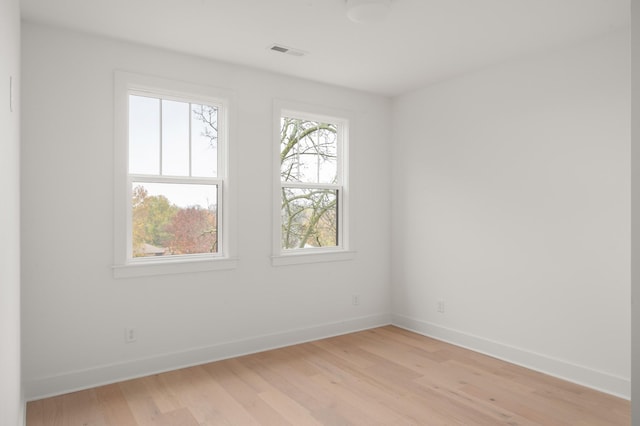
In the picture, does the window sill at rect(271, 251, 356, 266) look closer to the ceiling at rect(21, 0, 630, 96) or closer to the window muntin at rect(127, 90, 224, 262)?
the window muntin at rect(127, 90, 224, 262)

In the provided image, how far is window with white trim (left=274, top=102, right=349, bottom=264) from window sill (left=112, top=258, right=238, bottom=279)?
1.78 feet

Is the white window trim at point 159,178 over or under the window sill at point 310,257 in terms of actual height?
over

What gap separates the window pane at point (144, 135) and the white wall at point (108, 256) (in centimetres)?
20

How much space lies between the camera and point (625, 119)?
121 inches

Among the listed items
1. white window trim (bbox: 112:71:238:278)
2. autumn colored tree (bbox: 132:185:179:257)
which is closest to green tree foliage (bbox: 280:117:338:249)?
white window trim (bbox: 112:71:238:278)

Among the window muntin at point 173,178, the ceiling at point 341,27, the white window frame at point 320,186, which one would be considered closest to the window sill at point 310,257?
the white window frame at point 320,186

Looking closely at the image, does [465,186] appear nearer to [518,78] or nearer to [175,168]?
[518,78]

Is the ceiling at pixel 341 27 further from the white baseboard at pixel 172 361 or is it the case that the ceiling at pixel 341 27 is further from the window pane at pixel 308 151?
the white baseboard at pixel 172 361

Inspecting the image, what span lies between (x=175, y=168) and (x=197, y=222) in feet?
1.64

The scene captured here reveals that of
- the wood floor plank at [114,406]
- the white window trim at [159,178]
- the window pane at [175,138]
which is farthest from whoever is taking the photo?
the window pane at [175,138]

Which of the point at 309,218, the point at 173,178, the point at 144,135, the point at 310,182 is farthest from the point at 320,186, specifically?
the point at 144,135

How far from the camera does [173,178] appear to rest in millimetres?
3594

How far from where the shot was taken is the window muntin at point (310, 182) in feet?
14.2

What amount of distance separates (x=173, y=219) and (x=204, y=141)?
741 mm
